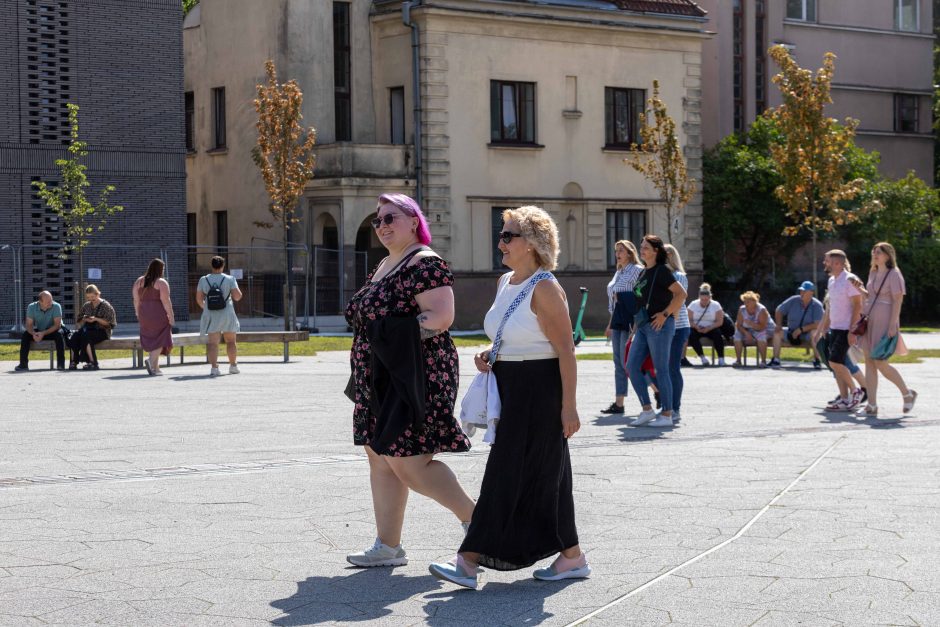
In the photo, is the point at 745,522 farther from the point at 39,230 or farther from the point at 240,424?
the point at 39,230

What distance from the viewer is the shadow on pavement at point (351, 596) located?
6.30m

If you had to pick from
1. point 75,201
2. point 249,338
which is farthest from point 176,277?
point 249,338

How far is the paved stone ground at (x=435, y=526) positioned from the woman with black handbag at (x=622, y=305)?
0.47m

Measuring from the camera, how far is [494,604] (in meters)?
6.54

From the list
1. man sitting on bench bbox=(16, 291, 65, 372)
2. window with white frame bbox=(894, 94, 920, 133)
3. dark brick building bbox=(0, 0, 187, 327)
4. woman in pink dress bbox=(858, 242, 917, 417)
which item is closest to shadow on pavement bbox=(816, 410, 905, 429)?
woman in pink dress bbox=(858, 242, 917, 417)

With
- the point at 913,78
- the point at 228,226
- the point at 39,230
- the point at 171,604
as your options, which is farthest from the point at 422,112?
the point at 171,604

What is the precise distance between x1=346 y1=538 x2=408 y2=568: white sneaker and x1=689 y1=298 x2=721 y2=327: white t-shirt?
17.9 metres

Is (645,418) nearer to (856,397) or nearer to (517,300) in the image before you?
(856,397)

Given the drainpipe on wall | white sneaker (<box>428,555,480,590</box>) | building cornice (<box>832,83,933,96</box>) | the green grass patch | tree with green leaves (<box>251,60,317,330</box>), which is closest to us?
white sneaker (<box>428,555,480,590</box>)

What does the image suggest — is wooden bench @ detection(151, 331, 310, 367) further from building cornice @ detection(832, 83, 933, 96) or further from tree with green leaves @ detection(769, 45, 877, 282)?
building cornice @ detection(832, 83, 933, 96)

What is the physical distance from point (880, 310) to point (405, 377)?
29.5ft

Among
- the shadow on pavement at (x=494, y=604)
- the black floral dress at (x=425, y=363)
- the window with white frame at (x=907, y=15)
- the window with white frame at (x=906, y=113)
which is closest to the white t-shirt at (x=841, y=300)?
the black floral dress at (x=425, y=363)

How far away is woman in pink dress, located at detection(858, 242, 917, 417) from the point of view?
580 inches

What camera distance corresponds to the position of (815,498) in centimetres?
925
